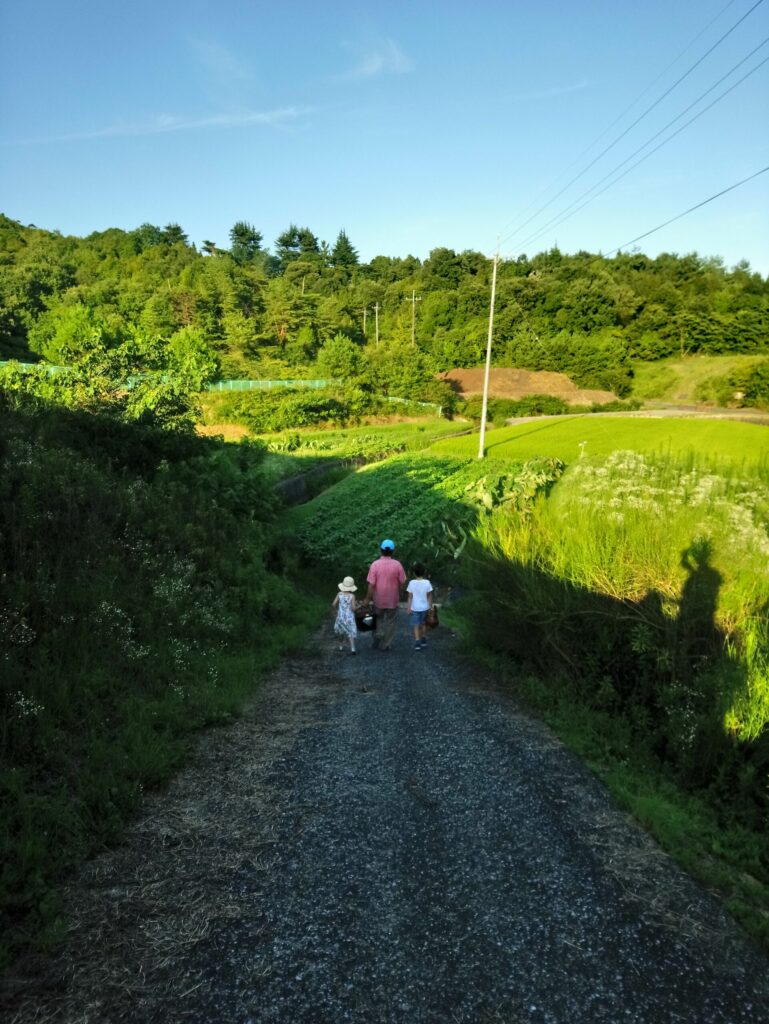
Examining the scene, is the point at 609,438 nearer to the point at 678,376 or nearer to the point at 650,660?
the point at 650,660

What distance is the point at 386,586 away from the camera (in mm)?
11148

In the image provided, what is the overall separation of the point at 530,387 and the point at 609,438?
38.3m

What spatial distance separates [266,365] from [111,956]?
247 feet

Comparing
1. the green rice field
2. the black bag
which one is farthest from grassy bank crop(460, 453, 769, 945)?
the green rice field

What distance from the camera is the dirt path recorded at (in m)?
3.37

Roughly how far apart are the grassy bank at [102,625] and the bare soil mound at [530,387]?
6249cm

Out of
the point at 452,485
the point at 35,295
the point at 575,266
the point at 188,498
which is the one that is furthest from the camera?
the point at 575,266

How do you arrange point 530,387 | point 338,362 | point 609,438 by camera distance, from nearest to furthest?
point 609,438 → point 338,362 → point 530,387

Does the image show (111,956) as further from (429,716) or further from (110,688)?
(429,716)

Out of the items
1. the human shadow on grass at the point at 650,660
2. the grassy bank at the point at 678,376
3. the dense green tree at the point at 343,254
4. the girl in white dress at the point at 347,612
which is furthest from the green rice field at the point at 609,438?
the dense green tree at the point at 343,254

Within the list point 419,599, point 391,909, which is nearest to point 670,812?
point 391,909

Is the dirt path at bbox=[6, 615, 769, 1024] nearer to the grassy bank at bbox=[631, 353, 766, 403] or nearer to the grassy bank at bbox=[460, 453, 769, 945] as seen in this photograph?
the grassy bank at bbox=[460, 453, 769, 945]

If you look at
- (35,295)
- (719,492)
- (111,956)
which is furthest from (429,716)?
(35,295)

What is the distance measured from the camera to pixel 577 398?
71.6 meters
